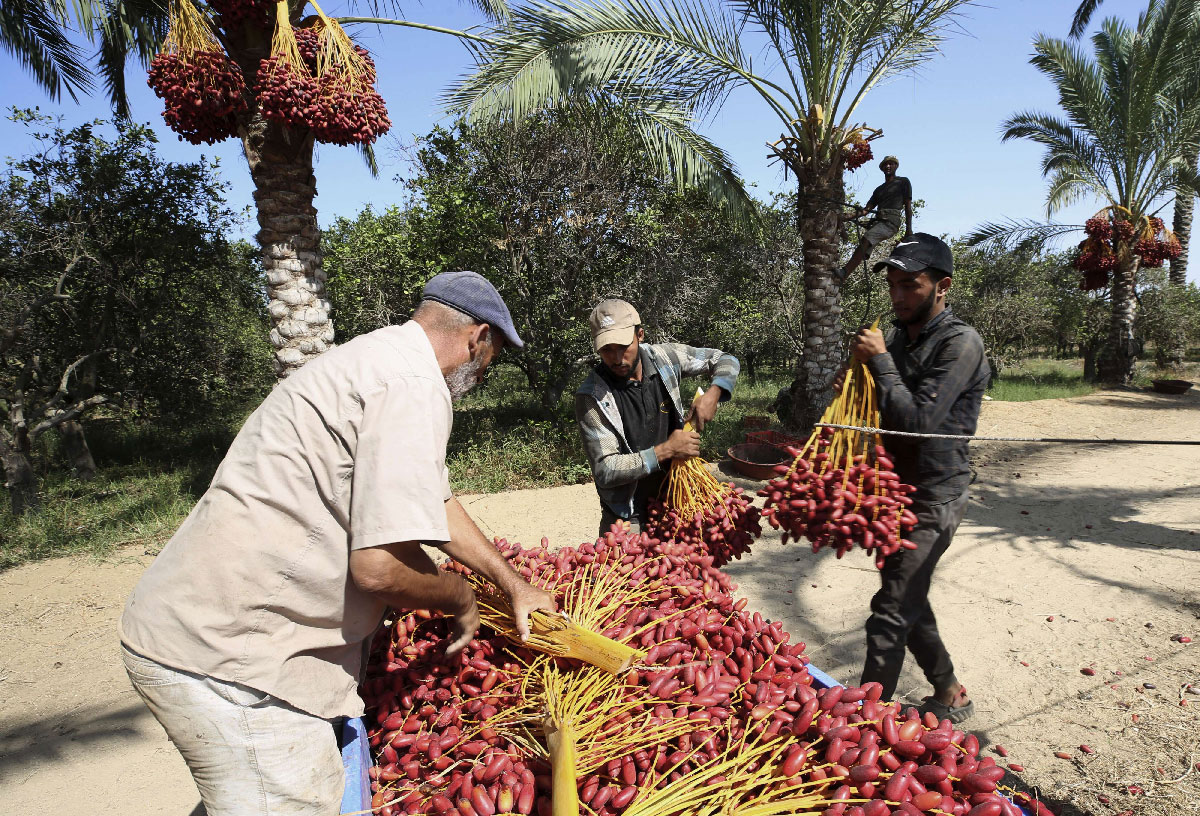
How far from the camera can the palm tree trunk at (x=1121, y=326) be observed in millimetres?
13219

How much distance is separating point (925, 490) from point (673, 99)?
6.18 metres

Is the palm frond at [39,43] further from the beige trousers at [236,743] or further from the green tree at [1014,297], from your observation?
the green tree at [1014,297]

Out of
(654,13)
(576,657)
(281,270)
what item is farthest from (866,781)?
(654,13)

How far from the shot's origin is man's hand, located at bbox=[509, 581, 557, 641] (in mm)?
1642

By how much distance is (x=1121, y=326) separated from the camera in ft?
44.4

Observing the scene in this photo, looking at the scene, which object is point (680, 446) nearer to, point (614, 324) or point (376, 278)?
point (614, 324)

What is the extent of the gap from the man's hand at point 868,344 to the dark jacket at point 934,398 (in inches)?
0.9

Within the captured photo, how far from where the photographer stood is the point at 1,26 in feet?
22.3

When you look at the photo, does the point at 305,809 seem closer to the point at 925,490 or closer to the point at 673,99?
the point at 925,490

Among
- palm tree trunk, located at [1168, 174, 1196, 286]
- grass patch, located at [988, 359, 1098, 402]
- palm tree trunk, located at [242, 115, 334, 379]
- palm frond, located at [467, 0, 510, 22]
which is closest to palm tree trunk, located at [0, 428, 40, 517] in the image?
palm tree trunk, located at [242, 115, 334, 379]

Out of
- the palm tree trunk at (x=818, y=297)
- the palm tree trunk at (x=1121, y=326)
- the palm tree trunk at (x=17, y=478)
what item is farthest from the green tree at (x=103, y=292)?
the palm tree trunk at (x=1121, y=326)

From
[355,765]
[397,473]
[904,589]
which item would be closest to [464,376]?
[397,473]

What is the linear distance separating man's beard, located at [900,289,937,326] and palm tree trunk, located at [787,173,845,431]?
5425mm

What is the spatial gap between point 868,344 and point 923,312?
404 mm
